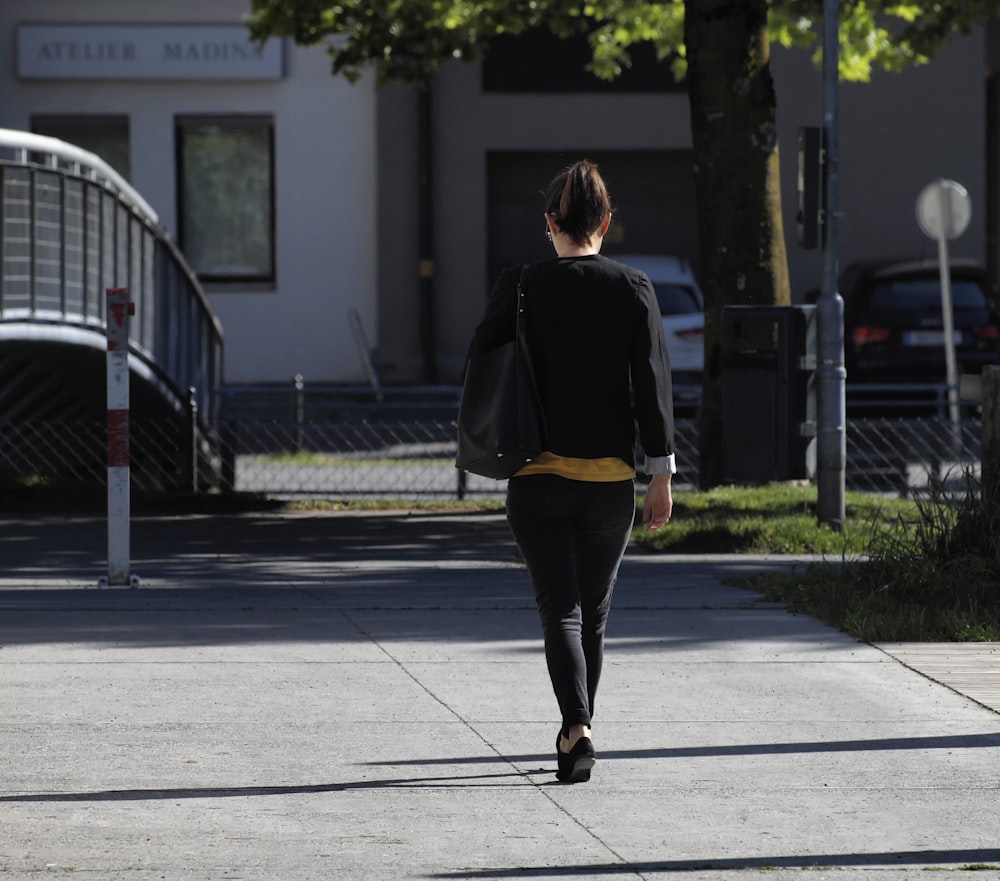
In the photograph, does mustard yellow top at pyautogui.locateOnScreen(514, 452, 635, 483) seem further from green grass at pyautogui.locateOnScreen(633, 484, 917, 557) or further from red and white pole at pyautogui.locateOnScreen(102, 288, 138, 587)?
green grass at pyautogui.locateOnScreen(633, 484, 917, 557)

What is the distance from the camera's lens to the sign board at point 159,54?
24.0 m

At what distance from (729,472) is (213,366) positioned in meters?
6.32

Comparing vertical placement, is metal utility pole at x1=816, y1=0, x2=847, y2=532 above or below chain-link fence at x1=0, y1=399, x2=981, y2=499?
above

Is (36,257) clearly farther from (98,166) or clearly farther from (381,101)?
(381,101)

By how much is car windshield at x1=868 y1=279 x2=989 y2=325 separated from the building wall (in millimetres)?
8292

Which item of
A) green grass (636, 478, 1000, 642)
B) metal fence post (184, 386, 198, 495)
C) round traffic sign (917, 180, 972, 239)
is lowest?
green grass (636, 478, 1000, 642)

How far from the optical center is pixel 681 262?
2150 centimetres

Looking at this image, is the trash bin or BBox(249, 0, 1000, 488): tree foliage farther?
BBox(249, 0, 1000, 488): tree foliage

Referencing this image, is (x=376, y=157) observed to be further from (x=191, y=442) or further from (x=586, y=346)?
(x=586, y=346)

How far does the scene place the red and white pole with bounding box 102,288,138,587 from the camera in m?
9.01

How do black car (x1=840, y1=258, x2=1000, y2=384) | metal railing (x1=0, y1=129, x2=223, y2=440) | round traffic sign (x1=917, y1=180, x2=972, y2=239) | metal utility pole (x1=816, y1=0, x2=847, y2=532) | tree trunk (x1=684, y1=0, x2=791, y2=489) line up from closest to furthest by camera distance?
metal utility pole (x1=816, y1=0, x2=847, y2=532), metal railing (x1=0, y1=129, x2=223, y2=440), tree trunk (x1=684, y1=0, x2=791, y2=489), round traffic sign (x1=917, y1=180, x2=972, y2=239), black car (x1=840, y1=258, x2=1000, y2=384)

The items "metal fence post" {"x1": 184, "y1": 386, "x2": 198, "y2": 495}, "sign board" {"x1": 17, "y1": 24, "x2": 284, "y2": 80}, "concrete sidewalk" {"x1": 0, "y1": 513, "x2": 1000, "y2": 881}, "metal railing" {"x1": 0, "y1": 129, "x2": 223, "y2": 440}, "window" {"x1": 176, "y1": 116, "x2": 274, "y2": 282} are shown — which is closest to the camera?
"concrete sidewalk" {"x1": 0, "y1": 513, "x2": 1000, "y2": 881}

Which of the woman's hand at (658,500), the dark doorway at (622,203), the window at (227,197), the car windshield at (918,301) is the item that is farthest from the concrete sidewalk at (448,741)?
the dark doorway at (622,203)

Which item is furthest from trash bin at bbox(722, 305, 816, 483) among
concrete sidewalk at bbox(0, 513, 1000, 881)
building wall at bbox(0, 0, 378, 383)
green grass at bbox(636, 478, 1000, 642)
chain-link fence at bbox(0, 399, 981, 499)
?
building wall at bbox(0, 0, 378, 383)
